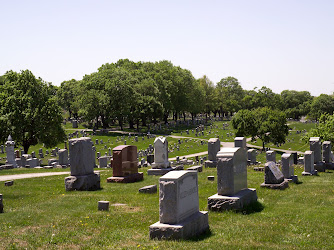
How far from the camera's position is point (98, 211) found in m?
13.1

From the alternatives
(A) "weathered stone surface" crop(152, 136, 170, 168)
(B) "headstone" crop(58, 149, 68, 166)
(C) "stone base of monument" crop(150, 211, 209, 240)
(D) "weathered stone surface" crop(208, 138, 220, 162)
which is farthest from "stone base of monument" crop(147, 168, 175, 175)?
(C) "stone base of monument" crop(150, 211, 209, 240)

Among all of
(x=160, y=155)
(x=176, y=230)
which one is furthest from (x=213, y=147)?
(x=176, y=230)

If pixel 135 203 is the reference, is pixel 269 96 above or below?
above

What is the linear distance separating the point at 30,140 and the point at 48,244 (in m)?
32.9

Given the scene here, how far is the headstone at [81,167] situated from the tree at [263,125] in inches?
1615

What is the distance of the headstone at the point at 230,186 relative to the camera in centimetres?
1282

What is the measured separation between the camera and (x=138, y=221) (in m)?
11.7

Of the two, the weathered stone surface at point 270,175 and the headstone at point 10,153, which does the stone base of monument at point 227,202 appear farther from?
the headstone at point 10,153

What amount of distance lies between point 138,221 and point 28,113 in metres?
30.8

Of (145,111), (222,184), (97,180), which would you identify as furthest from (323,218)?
(145,111)

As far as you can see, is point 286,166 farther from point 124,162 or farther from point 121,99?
point 121,99

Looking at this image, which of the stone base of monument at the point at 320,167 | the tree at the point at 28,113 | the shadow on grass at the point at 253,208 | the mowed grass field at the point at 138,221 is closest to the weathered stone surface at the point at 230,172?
the shadow on grass at the point at 253,208

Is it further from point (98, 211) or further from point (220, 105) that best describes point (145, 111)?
point (98, 211)

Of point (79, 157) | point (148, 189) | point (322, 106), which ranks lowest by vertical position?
point (148, 189)
